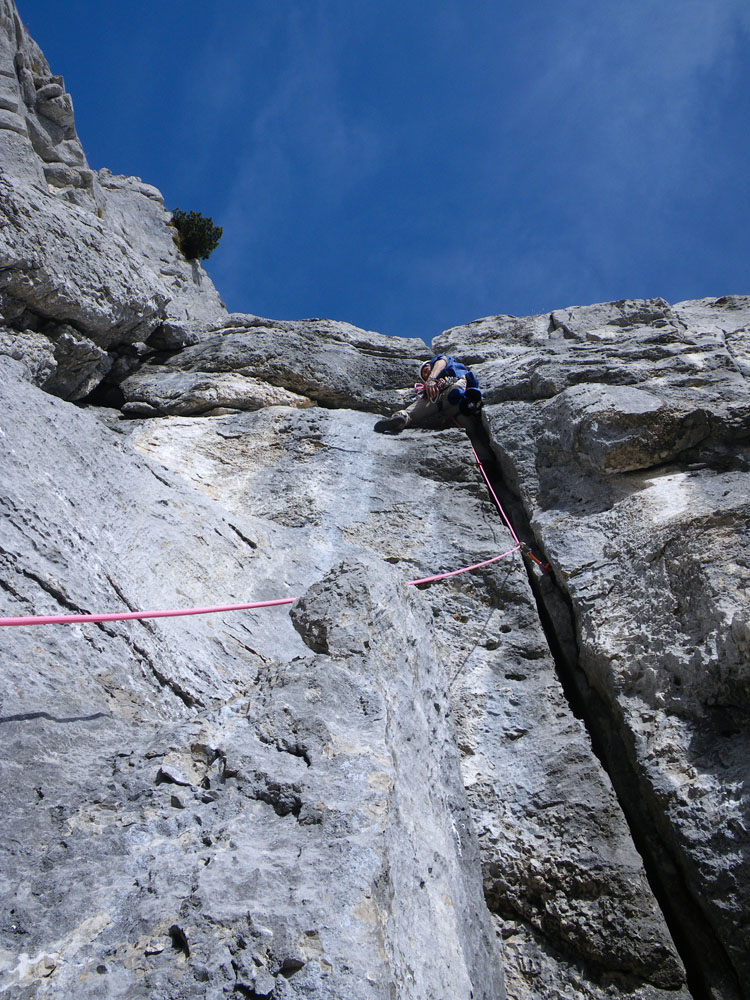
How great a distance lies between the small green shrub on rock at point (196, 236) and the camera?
16.0 metres

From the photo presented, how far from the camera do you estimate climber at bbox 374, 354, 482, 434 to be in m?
8.38

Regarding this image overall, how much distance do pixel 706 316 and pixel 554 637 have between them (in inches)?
247

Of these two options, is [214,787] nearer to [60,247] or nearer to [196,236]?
[60,247]

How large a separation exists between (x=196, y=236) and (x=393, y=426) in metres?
9.92

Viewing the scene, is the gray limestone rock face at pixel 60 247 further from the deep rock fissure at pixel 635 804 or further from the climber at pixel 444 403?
the deep rock fissure at pixel 635 804

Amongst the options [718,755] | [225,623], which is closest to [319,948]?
[225,623]

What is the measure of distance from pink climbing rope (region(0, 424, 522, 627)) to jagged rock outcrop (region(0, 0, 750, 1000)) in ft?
0.37

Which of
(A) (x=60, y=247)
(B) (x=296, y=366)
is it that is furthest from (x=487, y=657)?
(A) (x=60, y=247)

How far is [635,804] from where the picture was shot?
4.57 meters

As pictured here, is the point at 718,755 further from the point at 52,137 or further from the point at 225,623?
the point at 52,137

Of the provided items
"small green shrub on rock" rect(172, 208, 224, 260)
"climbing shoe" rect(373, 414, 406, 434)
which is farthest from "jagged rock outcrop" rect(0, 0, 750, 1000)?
"small green shrub on rock" rect(172, 208, 224, 260)

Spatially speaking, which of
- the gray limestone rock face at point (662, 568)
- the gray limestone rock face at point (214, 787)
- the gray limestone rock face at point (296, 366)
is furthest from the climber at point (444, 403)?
the gray limestone rock face at point (214, 787)

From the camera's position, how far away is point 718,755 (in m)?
4.33

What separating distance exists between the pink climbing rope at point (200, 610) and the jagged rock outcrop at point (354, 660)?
11cm
